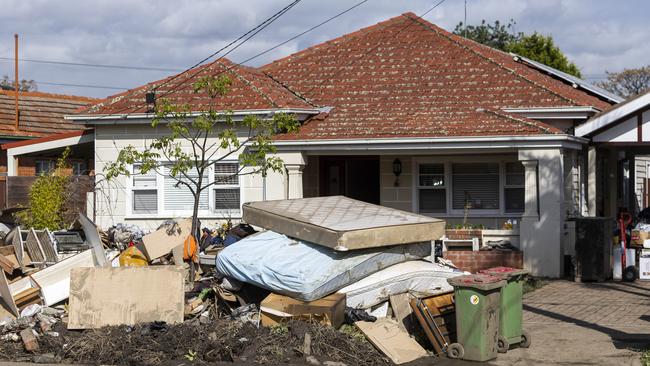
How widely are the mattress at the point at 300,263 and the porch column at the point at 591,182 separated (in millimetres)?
8618

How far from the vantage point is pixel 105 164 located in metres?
19.9

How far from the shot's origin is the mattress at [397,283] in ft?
39.6

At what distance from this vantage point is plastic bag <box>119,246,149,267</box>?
15.8 meters

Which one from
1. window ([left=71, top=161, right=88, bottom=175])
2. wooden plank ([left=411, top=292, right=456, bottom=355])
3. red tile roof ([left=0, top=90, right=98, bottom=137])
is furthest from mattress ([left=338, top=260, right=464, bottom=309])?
red tile roof ([left=0, top=90, right=98, bottom=137])

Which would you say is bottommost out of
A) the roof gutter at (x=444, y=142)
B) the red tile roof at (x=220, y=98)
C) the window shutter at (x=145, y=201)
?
the window shutter at (x=145, y=201)

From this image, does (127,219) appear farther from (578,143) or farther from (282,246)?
(578,143)

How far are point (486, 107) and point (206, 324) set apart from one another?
9349mm

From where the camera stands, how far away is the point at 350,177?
21.6m

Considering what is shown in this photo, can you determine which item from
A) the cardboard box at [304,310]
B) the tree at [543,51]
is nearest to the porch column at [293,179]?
the cardboard box at [304,310]

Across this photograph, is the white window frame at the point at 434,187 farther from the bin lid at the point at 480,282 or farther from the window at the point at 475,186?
the bin lid at the point at 480,282

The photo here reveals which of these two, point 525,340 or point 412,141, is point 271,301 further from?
point 412,141

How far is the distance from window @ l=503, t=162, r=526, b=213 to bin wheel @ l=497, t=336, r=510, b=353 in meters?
8.48

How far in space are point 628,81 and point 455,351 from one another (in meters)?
55.5

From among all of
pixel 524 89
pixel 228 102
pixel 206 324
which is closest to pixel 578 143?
pixel 524 89
